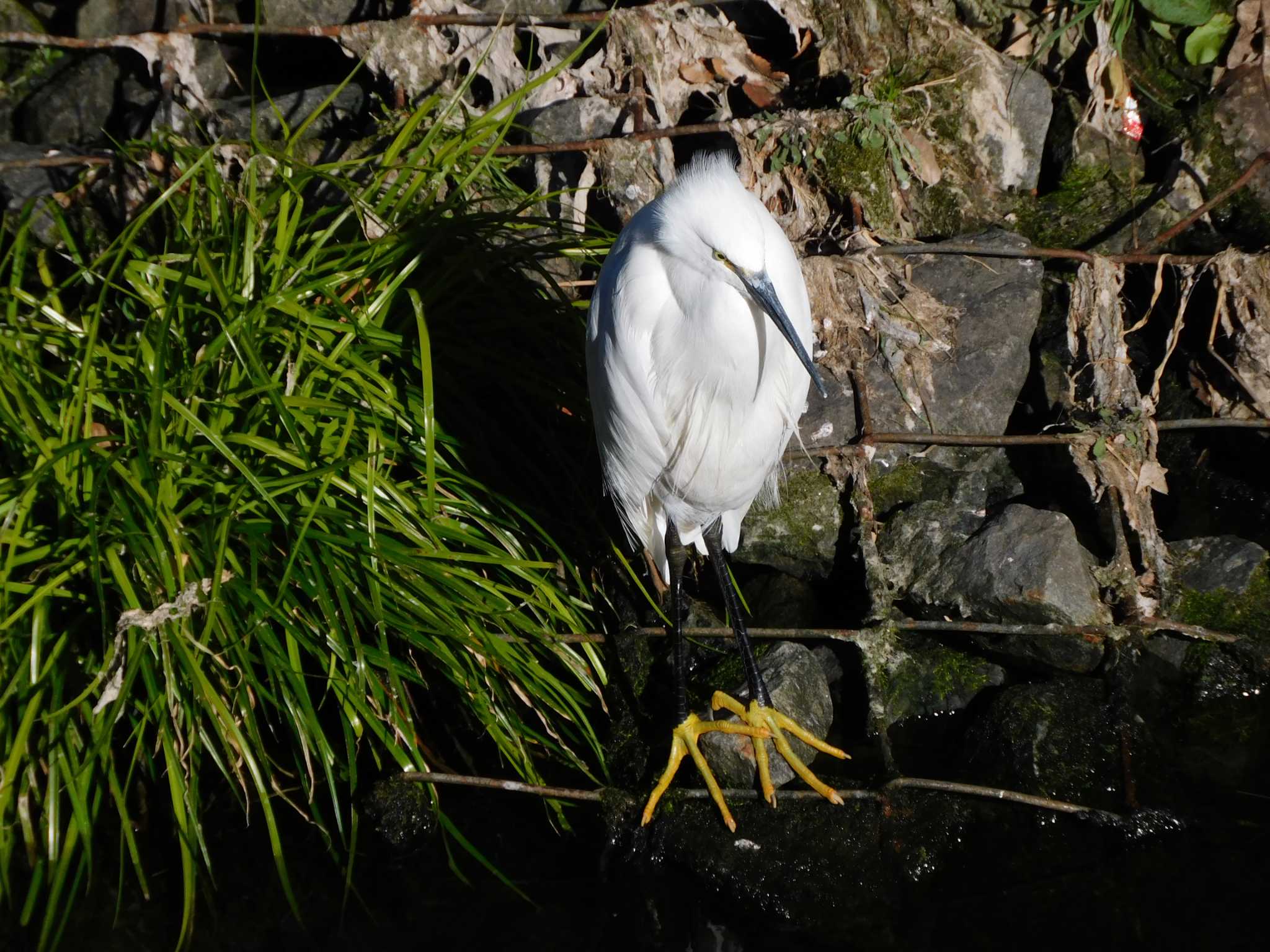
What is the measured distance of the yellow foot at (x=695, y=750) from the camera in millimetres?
2361

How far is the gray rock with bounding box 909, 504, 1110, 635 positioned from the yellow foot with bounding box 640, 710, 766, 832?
26.6 inches

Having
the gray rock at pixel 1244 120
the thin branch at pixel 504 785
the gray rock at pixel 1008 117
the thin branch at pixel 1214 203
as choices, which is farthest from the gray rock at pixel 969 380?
the thin branch at pixel 504 785

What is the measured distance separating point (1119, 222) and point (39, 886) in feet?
11.5

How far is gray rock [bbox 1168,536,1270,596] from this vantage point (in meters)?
2.74

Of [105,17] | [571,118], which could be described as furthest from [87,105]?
[571,118]

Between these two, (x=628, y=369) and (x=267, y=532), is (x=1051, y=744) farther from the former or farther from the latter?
(x=267, y=532)

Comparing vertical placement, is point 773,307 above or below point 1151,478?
above

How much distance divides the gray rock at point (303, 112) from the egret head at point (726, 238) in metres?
2.07

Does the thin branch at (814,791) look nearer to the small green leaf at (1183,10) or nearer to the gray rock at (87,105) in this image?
the small green leaf at (1183,10)

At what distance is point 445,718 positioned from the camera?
2729 millimetres

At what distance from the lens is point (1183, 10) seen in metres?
3.43

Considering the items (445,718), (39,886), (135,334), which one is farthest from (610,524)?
(39,886)

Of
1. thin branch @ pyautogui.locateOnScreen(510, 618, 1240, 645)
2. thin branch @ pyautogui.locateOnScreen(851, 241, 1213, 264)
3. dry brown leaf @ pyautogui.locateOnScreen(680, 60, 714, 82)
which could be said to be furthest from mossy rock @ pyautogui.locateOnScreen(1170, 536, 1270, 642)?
dry brown leaf @ pyautogui.locateOnScreen(680, 60, 714, 82)

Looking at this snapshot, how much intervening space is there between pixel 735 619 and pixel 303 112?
244 cm
